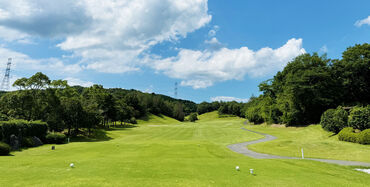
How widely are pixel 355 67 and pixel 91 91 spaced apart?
274ft

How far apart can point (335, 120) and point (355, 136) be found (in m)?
9.25

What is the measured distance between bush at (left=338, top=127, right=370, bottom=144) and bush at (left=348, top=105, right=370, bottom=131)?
145 centimetres

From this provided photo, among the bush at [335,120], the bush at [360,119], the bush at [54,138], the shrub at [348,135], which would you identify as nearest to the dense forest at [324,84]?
the bush at [335,120]

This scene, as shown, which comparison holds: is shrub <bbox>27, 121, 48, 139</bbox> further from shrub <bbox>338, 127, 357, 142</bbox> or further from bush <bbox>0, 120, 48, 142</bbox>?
shrub <bbox>338, 127, 357, 142</bbox>

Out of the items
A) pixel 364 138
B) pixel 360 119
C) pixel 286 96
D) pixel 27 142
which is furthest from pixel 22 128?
pixel 286 96

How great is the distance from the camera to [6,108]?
42.1m

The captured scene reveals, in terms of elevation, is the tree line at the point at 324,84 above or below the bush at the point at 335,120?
above

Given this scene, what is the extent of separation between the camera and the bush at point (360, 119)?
34.2 metres

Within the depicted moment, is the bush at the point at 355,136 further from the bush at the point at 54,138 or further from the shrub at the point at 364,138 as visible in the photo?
the bush at the point at 54,138

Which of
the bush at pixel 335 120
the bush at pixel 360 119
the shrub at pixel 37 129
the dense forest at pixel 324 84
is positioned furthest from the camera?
the dense forest at pixel 324 84

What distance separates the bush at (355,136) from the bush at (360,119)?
145 cm

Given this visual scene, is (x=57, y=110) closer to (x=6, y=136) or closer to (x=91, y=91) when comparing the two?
(x=6, y=136)

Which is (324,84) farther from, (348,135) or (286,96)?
(348,135)

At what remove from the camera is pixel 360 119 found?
34.8 m
